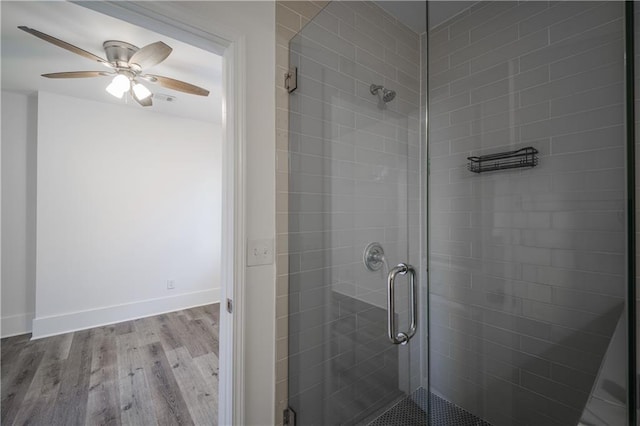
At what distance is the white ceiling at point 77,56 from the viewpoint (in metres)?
1.74

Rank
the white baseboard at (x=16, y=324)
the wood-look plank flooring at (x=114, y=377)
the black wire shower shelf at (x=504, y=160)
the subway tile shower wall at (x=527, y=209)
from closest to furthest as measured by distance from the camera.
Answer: the subway tile shower wall at (x=527, y=209), the black wire shower shelf at (x=504, y=160), the wood-look plank flooring at (x=114, y=377), the white baseboard at (x=16, y=324)

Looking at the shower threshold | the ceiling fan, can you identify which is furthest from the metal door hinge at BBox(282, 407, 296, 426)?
the ceiling fan

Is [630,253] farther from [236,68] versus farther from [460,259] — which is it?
[236,68]

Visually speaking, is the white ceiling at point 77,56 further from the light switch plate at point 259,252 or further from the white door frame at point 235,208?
the light switch plate at point 259,252

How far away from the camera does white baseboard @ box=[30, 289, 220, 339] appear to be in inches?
117

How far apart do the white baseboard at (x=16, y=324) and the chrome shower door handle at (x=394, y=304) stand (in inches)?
155

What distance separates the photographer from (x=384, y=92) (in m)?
1.52

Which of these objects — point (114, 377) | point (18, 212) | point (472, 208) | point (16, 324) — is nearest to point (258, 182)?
point (472, 208)

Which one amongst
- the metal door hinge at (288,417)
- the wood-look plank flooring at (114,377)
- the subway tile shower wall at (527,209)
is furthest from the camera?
the wood-look plank flooring at (114,377)

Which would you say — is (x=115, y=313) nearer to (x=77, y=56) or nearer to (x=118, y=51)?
(x=77, y=56)

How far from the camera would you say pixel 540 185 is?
56.7 inches

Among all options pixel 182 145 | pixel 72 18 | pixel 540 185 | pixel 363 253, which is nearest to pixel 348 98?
pixel 363 253

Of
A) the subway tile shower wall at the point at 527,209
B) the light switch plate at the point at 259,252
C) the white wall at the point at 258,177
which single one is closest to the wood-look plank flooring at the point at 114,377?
the white wall at the point at 258,177

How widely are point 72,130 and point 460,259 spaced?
4.14 metres
